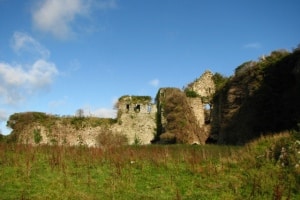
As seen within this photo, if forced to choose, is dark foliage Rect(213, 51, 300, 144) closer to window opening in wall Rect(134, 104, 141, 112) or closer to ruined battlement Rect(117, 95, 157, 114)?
ruined battlement Rect(117, 95, 157, 114)

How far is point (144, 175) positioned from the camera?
41.4ft

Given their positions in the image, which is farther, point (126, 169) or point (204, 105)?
point (204, 105)

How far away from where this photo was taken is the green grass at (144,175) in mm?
10461

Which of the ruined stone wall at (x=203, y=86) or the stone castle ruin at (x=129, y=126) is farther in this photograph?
the ruined stone wall at (x=203, y=86)

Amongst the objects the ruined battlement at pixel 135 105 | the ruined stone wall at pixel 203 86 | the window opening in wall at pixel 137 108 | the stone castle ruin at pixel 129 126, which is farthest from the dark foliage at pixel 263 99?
the window opening in wall at pixel 137 108

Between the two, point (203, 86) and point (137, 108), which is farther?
point (203, 86)

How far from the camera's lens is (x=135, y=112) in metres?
38.8

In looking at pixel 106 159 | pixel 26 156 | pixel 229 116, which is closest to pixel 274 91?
pixel 229 116

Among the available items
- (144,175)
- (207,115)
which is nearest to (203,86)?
(207,115)

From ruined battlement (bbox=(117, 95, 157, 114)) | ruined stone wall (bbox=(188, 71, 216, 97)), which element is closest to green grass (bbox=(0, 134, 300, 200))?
ruined battlement (bbox=(117, 95, 157, 114))

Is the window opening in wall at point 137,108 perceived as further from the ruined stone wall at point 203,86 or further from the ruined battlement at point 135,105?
the ruined stone wall at point 203,86

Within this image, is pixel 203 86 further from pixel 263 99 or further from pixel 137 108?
pixel 263 99

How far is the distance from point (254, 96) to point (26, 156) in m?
18.2

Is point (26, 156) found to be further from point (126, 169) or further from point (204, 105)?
point (204, 105)
